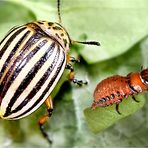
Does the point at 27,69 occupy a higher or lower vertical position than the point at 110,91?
higher

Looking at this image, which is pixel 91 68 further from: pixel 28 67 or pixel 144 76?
pixel 28 67

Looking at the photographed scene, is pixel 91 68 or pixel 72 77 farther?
pixel 91 68

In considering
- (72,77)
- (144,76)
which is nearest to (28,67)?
(72,77)

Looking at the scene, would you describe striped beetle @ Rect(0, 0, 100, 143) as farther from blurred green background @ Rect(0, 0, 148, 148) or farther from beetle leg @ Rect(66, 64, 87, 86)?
blurred green background @ Rect(0, 0, 148, 148)

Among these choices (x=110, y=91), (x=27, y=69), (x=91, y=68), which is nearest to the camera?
(x=27, y=69)

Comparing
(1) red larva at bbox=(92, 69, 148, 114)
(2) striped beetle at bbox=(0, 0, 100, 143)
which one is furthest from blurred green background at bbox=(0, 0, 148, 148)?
(2) striped beetle at bbox=(0, 0, 100, 143)

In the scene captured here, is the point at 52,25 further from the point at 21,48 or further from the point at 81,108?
the point at 81,108

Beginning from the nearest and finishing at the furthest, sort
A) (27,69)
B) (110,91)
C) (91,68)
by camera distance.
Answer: (27,69)
(110,91)
(91,68)

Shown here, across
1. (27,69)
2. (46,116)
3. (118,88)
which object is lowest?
(46,116)
